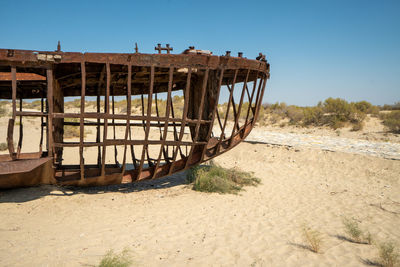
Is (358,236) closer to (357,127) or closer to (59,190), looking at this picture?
(59,190)

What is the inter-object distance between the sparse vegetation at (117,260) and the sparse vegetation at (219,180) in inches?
130

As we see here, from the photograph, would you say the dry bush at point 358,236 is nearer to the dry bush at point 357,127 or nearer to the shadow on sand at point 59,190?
the shadow on sand at point 59,190

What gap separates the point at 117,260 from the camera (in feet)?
10.8

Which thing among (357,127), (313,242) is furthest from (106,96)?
(357,127)

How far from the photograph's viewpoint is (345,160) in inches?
398

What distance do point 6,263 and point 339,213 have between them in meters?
6.07

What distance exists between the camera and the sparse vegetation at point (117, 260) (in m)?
3.12

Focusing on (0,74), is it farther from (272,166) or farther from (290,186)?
(272,166)

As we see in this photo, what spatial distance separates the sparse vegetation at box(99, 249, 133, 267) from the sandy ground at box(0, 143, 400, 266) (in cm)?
12

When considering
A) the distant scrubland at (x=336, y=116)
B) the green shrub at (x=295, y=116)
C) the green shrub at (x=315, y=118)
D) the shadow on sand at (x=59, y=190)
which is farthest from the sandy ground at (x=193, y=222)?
the green shrub at (x=295, y=116)

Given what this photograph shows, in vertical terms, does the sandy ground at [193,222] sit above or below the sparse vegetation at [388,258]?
below

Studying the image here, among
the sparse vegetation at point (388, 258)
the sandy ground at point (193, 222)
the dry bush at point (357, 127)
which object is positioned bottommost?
the sandy ground at point (193, 222)

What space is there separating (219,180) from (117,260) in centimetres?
389

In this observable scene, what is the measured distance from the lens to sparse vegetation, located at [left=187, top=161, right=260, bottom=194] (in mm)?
6676
